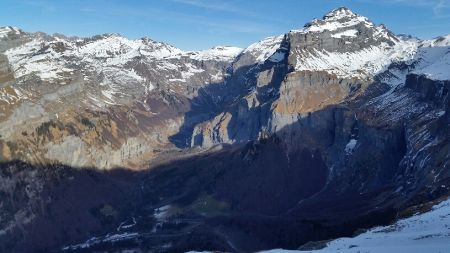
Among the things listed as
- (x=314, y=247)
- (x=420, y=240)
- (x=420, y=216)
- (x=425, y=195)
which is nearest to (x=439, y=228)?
(x=420, y=240)

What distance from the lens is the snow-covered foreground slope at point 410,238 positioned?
3514 inches

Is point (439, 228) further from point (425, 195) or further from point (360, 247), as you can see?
point (425, 195)

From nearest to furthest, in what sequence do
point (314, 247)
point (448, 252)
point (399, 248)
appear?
point (448, 252) → point (399, 248) → point (314, 247)

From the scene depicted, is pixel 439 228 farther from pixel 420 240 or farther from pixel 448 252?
pixel 448 252

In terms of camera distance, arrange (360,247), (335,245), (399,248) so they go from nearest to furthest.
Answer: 1. (399,248)
2. (360,247)
3. (335,245)

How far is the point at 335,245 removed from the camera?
108438 mm

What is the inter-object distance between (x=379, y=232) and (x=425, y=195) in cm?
9187

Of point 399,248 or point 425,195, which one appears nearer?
point 399,248

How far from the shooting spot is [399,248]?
3573 inches

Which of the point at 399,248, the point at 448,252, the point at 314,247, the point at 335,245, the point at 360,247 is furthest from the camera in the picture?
the point at 314,247

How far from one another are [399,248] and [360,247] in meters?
9.38

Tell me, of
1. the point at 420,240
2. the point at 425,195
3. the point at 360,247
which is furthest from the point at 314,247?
the point at 425,195

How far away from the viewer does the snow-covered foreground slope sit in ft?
293

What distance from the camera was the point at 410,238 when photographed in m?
98.8
